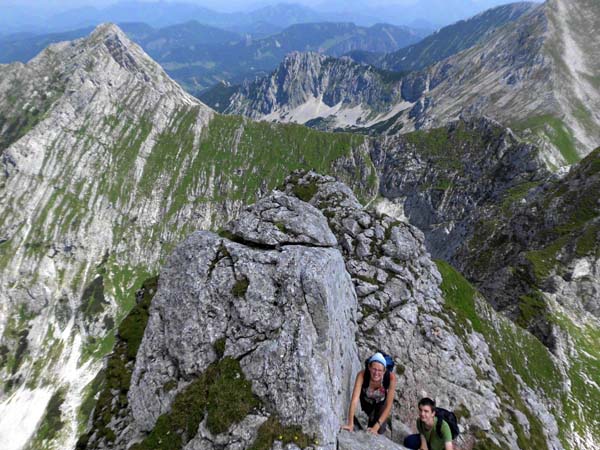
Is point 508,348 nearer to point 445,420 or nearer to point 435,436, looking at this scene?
point 435,436

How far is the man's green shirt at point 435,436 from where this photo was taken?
14.7 m

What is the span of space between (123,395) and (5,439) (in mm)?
176840

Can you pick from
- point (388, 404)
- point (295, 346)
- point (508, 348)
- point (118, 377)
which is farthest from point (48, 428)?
point (388, 404)

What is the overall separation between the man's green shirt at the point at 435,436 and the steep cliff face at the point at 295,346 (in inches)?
132

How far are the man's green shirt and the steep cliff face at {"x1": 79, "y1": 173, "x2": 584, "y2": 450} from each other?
335 centimetres

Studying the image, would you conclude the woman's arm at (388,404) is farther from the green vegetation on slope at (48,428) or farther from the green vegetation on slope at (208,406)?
the green vegetation on slope at (48,428)

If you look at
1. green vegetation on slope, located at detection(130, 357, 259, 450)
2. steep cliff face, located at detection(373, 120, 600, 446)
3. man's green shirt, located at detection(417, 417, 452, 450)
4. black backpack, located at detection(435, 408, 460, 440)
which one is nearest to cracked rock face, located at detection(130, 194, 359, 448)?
green vegetation on slope, located at detection(130, 357, 259, 450)

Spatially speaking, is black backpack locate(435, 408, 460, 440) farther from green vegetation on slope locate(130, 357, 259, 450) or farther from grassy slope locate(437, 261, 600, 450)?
grassy slope locate(437, 261, 600, 450)

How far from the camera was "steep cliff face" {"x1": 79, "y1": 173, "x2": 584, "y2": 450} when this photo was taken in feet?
57.3

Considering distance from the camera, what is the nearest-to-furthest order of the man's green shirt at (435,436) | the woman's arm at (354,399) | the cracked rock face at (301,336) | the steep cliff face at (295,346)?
the man's green shirt at (435,436) → the woman's arm at (354,399) → the steep cliff face at (295,346) → the cracked rock face at (301,336)

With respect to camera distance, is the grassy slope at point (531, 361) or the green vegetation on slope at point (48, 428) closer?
the grassy slope at point (531, 361)

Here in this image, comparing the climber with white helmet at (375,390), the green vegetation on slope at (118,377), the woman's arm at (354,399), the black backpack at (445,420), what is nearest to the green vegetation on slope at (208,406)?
the woman's arm at (354,399)

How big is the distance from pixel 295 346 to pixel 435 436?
24.4 ft

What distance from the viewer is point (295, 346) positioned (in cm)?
1834
